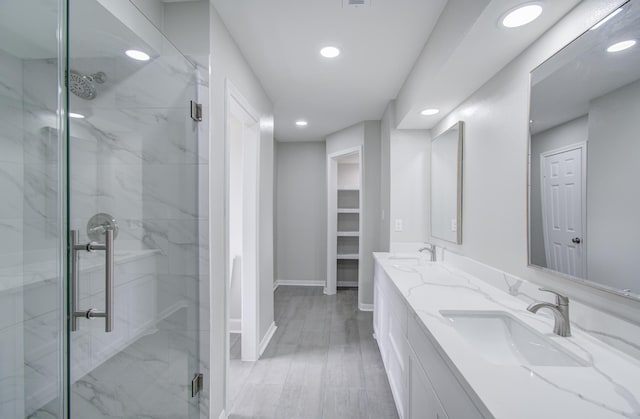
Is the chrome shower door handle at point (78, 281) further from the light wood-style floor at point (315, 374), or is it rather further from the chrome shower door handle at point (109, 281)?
the light wood-style floor at point (315, 374)

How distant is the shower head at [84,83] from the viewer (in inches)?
41.1

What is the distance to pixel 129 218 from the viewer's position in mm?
1357

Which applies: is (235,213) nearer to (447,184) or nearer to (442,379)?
(447,184)

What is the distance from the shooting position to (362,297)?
160 inches

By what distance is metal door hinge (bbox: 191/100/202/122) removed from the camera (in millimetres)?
1626

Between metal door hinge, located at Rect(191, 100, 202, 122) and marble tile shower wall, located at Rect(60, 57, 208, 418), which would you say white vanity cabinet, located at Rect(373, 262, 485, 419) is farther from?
metal door hinge, located at Rect(191, 100, 202, 122)

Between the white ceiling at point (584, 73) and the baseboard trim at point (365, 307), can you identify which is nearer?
the white ceiling at point (584, 73)

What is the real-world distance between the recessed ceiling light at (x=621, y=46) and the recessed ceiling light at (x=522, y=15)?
324 millimetres

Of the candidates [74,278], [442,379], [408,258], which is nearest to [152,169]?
[74,278]

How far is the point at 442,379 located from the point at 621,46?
4.15ft

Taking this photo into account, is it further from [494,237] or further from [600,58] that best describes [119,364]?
[600,58]

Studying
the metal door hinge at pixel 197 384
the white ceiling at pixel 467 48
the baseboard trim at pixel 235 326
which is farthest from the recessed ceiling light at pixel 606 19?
the baseboard trim at pixel 235 326

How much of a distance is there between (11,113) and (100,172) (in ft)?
1.04

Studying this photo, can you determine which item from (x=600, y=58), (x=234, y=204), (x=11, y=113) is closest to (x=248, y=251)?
(x=234, y=204)
